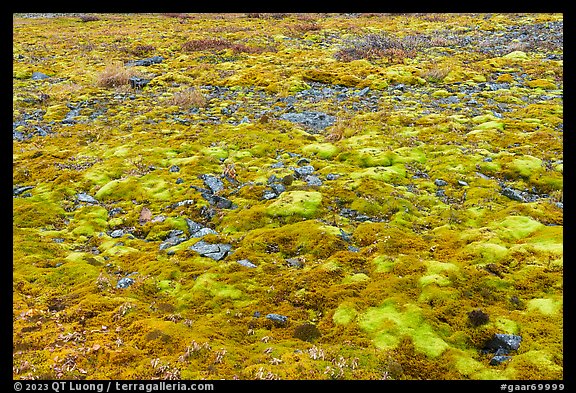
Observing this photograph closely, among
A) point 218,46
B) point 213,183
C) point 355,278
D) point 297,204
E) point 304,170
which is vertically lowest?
point 355,278

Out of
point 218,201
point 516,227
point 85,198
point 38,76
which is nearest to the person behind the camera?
point 516,227

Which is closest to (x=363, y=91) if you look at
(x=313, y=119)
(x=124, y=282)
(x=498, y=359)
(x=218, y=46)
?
(x=313, y=119)

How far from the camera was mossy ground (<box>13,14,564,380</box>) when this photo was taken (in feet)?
24.1

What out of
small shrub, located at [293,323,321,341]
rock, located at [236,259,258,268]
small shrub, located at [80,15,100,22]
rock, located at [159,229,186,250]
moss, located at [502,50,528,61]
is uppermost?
small shrub, located at [80,15,100,22]

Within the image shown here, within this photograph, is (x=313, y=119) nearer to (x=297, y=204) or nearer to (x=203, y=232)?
(x=297, y=204)

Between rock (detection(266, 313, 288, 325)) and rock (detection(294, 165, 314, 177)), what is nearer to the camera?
rock (detection(266, 313, 288, 325))

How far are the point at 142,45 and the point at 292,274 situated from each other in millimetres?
32234

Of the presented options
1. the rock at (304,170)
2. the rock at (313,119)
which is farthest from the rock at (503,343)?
the rock at (313,119)

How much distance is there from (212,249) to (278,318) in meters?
3.21

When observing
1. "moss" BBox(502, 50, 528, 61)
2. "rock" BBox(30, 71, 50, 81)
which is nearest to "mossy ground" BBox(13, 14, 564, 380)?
"moss" BBox(502, 50, 528, 61)

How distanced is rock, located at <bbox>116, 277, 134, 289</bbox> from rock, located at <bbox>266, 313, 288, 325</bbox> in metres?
3.43

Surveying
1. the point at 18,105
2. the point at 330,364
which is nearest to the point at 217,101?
the point at 18,105

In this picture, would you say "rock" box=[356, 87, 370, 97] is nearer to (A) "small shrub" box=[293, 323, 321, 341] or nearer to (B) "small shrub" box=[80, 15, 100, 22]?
(A) "small shrub" box=[293, 323, 321, 341]

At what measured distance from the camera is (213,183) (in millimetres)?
14203
